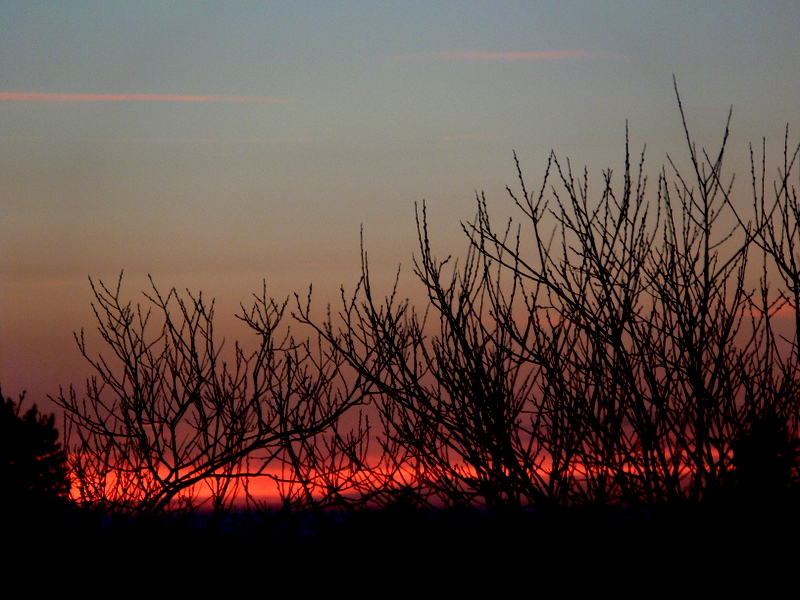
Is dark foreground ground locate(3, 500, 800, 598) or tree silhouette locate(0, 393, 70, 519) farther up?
tree silhouette locate(0, 393, 70, 519)

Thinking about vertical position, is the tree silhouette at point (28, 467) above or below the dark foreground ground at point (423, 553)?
above

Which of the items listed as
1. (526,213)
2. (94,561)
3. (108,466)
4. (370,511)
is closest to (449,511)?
(370,511)

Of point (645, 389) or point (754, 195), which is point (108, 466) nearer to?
point (645, 389)

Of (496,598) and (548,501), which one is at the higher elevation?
(548,501)

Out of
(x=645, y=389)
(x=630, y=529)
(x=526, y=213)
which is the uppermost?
(x=526, y=213)

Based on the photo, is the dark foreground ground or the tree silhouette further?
the tree silhouette

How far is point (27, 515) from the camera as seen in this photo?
36.1 feet

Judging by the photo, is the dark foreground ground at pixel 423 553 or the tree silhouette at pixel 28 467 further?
the tree silhouette at pixel 28 467

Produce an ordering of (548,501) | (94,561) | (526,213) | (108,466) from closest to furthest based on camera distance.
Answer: (548,501), (526,213), (94,561), (108,466)

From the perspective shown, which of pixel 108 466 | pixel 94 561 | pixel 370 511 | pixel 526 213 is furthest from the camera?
pixel 108 466

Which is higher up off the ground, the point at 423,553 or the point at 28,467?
the point at 28,467

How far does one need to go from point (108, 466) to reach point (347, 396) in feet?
11.5

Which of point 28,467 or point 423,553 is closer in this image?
point 423,553

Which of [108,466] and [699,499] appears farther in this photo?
[108,466]
